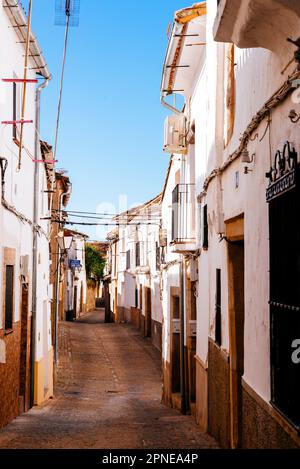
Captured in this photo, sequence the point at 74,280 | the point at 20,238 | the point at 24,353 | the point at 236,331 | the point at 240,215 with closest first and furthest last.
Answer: the point at 240,215 → the point at 236,331 → the point at 20,238 → the point at 24,353 → the point at 74,280

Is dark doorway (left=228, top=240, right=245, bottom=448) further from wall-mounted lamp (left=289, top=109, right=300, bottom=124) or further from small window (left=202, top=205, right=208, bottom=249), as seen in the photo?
wall-mounted lamp (left=289, top=109, right=300, bottom=124)

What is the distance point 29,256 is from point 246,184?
782 cm

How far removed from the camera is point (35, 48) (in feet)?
39.4

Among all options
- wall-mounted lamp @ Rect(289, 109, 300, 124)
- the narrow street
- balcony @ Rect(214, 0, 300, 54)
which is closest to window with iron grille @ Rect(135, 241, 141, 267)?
the narrow street

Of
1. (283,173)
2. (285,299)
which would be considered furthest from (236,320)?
(283,173)

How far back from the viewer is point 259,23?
14.7 ft

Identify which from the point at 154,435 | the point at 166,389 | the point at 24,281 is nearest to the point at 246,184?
the point at 154,435

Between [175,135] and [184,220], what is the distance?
200cm

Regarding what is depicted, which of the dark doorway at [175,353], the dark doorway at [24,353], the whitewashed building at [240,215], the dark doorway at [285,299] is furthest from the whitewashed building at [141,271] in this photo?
the dark doorway at [285,299]

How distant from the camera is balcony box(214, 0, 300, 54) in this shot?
4.13 metres

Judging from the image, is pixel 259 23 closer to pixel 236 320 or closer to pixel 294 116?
pixel 294 116

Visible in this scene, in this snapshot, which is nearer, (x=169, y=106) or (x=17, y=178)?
(x=17, y=178)

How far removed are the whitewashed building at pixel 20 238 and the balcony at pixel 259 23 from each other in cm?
508

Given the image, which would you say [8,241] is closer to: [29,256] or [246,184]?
[29,256]
